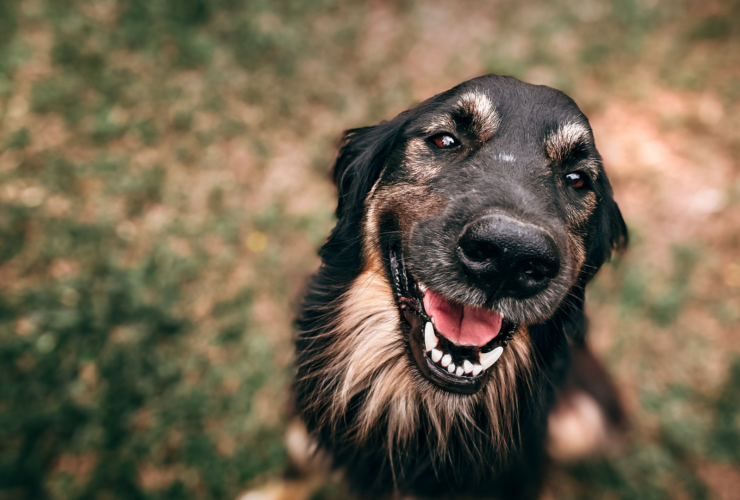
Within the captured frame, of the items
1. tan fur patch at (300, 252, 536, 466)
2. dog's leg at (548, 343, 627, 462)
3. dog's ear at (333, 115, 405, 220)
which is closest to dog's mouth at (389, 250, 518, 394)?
tan fur patch at (300, 252, 536, 466)

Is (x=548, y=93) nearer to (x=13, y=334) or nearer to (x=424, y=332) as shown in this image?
(x=424, y=332)

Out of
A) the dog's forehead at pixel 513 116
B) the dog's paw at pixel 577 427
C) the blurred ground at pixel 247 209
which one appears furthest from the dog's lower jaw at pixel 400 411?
the blurred ground at pixel 247 209

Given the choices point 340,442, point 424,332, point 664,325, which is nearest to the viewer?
point 424,332

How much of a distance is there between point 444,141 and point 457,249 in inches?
26.4

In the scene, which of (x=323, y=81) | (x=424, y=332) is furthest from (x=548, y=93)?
(x=323, y=81)

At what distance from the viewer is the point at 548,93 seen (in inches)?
75.2

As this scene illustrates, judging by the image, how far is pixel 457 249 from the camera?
1518 millimetres

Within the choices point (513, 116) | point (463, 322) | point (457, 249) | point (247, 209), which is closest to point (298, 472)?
point (463, 322)

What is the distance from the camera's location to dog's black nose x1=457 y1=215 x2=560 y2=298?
1.37 meters

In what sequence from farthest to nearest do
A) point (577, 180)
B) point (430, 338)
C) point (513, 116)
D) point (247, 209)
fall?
point (247, 209) → point (577, 180) → point (513, 116) → point (430, 338)

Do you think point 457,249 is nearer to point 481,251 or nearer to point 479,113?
point 481,251

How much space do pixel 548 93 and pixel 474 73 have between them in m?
2.96

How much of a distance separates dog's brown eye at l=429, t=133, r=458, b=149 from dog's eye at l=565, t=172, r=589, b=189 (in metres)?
0.57

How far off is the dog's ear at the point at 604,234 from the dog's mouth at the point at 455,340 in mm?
626
